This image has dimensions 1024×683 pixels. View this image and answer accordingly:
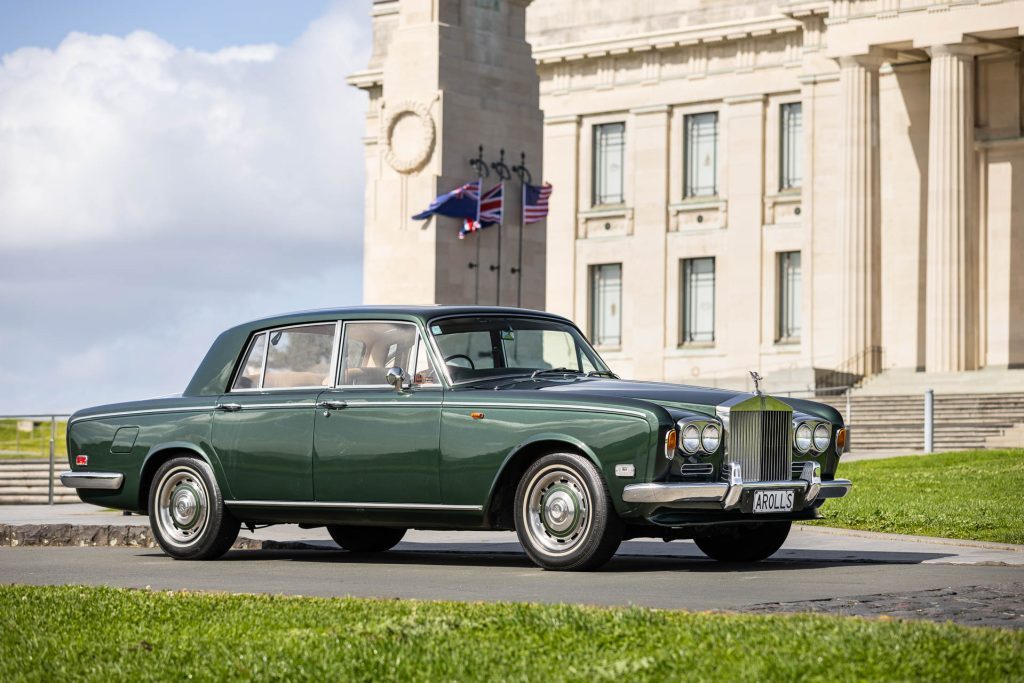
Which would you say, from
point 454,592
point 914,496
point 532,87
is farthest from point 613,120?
point 454,592

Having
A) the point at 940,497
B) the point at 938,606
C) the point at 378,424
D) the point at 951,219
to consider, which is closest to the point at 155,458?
the point at 378,424

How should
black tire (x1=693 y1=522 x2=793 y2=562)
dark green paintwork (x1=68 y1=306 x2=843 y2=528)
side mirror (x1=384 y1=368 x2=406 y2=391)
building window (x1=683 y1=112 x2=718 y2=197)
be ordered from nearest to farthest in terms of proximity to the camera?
dark green paintwork (x1=68 y1=306 x2=843 y2=528), side mirror (x1=384 y1=368 x2=406 y2=391), black tire (x1=693 y1=522 x2=793 y2=562), building window (x1=683 y1=112 x2=718 y2=197)

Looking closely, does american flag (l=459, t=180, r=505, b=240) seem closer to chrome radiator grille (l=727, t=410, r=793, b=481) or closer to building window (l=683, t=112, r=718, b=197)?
chrome radiator grille (l=727, t=410, r=793, b=481)

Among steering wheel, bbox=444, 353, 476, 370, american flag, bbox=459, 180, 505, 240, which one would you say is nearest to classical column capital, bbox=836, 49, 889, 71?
american flag, bbox=459, 180, 505, 240

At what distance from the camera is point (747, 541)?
38.7ft

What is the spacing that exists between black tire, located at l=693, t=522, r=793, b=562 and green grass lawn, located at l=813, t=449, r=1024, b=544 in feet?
8.12

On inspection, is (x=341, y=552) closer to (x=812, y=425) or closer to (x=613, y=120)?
(x=812, y=425)

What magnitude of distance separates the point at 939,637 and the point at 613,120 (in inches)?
1973

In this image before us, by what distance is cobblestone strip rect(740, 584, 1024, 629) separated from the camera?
7.94 metres

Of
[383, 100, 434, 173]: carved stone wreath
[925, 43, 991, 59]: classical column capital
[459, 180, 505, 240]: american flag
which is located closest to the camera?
[459, 180, 505, 240]: american flag

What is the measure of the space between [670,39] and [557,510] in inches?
1751

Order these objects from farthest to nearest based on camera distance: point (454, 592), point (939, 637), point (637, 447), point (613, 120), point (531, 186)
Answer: point (613, 120) < point (531, 186) < point (637, 447) < point (454, 592) < point (939, 637)

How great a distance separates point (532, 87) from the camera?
102ft

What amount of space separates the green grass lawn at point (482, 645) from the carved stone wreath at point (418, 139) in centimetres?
2217
